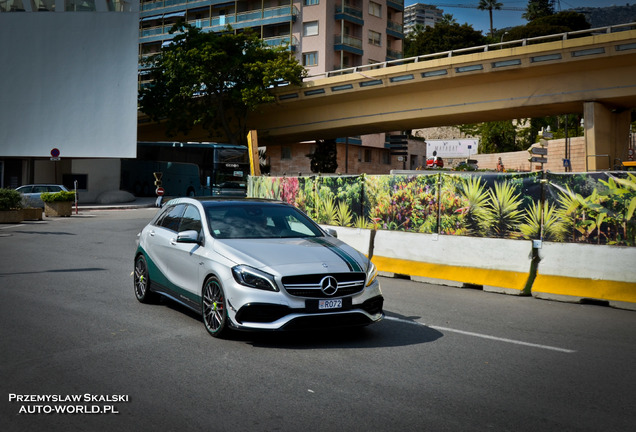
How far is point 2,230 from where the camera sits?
24641 millimetres

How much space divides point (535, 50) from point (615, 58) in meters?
4.25

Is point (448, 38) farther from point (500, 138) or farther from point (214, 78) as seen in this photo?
point (214, 78)

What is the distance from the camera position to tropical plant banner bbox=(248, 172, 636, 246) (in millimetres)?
11180

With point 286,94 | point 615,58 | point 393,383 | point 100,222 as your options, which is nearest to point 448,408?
point 393,383

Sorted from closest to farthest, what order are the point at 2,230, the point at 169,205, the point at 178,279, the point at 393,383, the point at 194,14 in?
the point at 393,383
the point at 178,279
the point at 169,205
the point at 2,230
the point at 194,14

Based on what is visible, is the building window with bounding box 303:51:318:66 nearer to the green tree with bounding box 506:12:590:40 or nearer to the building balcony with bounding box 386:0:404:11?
the building balcony with bounding box 386:0:404:11

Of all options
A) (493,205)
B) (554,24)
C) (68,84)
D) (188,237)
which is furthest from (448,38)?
(188,237)

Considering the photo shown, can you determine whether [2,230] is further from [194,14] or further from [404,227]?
[194,14]

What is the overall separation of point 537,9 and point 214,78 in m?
89.1

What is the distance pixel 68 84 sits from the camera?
1781 inches

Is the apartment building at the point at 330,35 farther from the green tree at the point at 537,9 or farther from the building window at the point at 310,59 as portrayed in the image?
the green tree at the point at 537,9

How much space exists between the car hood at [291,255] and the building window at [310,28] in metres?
66.9

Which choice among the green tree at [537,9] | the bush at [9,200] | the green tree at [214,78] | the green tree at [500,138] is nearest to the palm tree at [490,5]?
the green tree at [537,9]

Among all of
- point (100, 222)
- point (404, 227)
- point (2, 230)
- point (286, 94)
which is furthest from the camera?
point (286, 94)
